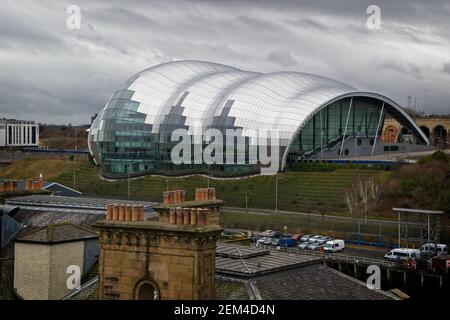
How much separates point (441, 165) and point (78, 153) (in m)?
70.2

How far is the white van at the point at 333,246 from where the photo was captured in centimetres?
5109

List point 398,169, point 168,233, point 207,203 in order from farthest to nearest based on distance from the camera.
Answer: point 398,169 → point 207,203 → point 168,233

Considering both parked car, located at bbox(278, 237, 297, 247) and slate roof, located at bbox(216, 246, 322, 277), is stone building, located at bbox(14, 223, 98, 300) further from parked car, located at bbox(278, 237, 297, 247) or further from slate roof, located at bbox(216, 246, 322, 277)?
parked car, located at bbox(278, 237, 297, 247)

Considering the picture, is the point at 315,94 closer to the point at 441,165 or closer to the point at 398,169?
the point at 398,169

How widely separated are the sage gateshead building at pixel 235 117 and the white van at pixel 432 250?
120 ft

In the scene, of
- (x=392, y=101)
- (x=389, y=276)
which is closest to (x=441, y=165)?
(x=389, y=276)

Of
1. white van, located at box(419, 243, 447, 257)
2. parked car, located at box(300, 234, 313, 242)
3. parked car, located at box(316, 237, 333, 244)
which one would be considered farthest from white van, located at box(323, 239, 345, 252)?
white van, located at box(419, 243, 447, 257)

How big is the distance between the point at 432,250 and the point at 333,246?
648 cm

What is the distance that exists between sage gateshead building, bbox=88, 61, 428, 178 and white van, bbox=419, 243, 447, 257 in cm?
3664

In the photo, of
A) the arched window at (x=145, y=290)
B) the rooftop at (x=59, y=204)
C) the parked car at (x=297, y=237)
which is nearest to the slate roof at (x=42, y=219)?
the rooftop at (x=59, y=204)

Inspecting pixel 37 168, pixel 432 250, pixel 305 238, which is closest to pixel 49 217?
pixel 432 250

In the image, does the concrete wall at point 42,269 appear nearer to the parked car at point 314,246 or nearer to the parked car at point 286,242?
the parked car at point 314,246

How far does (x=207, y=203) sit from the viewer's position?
78.0 ft
